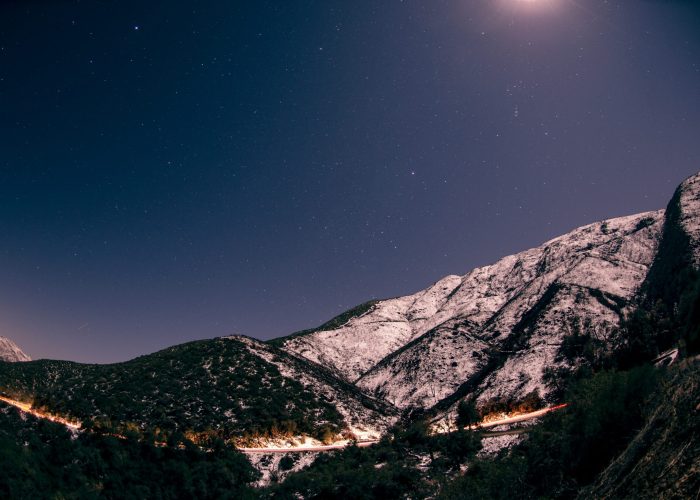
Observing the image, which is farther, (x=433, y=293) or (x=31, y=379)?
(x=433, y=293)

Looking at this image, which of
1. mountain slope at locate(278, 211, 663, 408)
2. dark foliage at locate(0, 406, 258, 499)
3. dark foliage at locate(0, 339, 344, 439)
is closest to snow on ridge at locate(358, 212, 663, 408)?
mountain slope at locate(278, 211, 663, 408)

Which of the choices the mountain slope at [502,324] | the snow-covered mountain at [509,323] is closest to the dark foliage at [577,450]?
the snow-covered mountain at [509,323]

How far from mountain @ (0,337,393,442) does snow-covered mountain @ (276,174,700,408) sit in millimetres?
16106

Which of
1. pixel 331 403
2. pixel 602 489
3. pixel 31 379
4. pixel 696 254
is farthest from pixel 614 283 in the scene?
pixel 31 379

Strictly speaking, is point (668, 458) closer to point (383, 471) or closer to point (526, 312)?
point (383, 471)

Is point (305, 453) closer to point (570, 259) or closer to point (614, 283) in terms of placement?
point (614, 283)

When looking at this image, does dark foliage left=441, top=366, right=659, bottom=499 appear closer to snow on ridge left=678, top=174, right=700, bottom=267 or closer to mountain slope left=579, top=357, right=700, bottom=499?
mountain slope left=579, top=357, right=700, bottom=499

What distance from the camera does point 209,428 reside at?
1834 inches

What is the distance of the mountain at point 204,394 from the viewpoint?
152ft

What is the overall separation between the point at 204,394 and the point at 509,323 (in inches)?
2486

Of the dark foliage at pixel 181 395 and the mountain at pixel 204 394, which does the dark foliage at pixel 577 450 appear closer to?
the dark foliage at pixel 181 395

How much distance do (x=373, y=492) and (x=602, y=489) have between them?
27.9m

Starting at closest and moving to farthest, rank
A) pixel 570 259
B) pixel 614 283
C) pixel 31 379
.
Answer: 1. pixel 31 379
2. pixel 614 283
3. pixel 570 259

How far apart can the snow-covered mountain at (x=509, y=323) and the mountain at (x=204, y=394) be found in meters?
16.1
